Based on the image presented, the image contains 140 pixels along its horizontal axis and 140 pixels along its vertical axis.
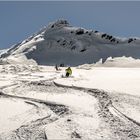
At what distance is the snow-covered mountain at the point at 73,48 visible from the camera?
85.8 meters

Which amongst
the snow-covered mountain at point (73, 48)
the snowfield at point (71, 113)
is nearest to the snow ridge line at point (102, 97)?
the snowfield at point (71, 113)

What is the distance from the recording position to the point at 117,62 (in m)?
63.9

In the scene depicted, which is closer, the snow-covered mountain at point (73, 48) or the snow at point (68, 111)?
the snow at point (68, 111)

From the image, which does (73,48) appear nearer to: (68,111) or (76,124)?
(68,111)

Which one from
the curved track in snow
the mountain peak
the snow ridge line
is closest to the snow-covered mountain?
the mountain peak

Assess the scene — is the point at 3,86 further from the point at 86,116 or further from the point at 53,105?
the point at 86,116

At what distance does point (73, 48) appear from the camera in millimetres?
94625

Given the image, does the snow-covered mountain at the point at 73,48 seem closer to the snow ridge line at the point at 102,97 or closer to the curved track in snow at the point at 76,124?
the snow ridge line at the point at 102,97

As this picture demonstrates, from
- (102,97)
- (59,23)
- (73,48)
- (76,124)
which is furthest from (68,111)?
(59,23)

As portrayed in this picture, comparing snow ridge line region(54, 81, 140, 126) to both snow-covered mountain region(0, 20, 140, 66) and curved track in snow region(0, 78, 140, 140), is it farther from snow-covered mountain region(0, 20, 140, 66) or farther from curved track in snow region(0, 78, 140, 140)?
snow-covered mountain region(0, 20, 140, 66)

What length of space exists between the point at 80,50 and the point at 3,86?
70.6 m

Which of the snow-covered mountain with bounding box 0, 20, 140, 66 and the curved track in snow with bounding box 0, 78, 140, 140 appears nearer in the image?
the curved track in snow with bounding box 0, 78, 140, 140

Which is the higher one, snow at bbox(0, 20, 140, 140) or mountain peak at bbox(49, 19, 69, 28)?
mountain peak at bbox(49, 19, 69, 28)

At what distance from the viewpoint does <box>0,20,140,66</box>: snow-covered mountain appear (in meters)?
85.8
